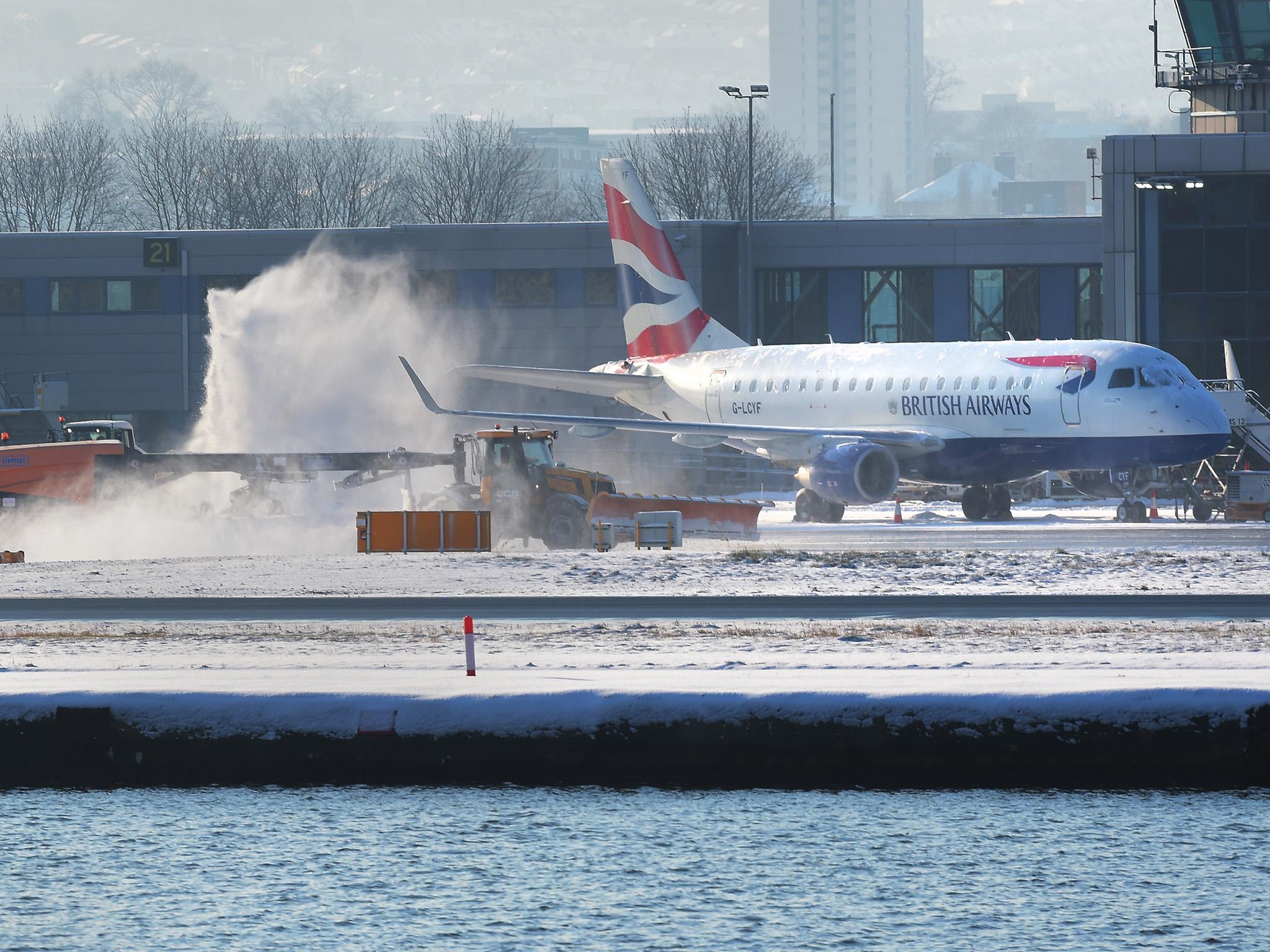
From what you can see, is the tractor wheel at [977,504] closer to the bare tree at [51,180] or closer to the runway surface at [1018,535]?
the runway surface at [1018,535]

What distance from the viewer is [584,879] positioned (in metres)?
15.5

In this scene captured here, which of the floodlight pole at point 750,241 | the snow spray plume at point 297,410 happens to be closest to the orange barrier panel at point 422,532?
the snow spray plume at point 297,410

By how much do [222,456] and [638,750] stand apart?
26.9 metres

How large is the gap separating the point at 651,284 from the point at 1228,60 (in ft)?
71.8

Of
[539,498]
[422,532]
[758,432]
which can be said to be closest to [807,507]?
[758,432]

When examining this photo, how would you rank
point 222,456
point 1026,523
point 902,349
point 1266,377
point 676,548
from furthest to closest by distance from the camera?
point 1266,377
point 902,349
point 1026,523
point 222,456
point 676,548

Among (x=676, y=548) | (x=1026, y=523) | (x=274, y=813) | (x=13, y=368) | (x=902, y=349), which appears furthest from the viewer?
(x=13, y=368)

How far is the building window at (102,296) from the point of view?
267 ft

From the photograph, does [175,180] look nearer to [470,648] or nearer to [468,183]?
[468,183]

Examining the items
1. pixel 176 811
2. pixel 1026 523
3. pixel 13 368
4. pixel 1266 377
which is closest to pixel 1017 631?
pixel 176 811

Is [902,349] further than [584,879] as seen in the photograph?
Yes

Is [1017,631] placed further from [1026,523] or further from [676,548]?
[1026,523]

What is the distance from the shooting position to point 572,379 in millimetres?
56281

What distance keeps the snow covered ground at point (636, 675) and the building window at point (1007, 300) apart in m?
57.1
